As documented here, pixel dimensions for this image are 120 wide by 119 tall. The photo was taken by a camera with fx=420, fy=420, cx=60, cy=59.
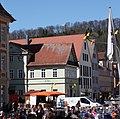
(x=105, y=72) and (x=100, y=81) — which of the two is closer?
(x=100, y=81)

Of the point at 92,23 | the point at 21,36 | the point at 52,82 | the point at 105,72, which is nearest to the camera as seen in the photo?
the point at 52,82

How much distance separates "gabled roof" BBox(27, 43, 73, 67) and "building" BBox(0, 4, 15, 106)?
69.3 ft

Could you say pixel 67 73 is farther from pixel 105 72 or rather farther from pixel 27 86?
pixel 105 72

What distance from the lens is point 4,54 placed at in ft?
152

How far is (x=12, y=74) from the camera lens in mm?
70438

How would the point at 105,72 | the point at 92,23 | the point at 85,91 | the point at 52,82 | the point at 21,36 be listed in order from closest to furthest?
the point at 52,82 → the point at 85,91 → the point at 105,72 → the point at 92,23 → the point at 21,36

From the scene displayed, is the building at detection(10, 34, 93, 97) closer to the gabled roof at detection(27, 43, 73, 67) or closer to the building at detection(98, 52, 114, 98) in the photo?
the gabled roof at detection(27, 43, 73, 67)

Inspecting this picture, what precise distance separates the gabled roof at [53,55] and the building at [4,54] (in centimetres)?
2112

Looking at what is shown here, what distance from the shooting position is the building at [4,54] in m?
44.9

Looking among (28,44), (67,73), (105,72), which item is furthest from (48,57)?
(105,72)

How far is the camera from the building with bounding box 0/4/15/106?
44.9m

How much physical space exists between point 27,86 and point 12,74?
3.64 metres

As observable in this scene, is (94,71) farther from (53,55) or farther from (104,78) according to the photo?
(53,55)

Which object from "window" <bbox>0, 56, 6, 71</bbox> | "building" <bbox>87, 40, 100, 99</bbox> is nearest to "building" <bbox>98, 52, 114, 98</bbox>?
"building" <bbox>87, 40, 100, 99</bbox>
